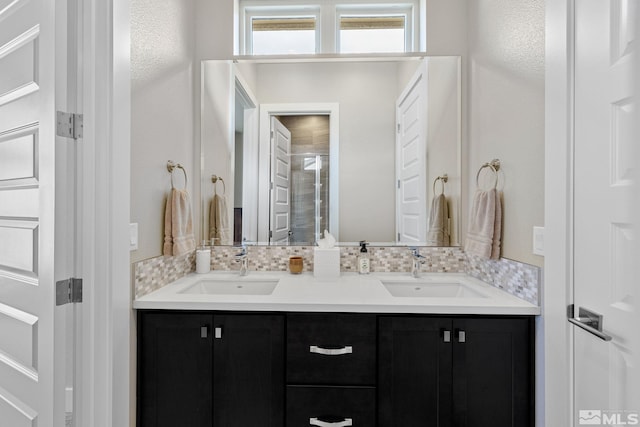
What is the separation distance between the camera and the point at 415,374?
129 centimetres

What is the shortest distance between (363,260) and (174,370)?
3.60 ft

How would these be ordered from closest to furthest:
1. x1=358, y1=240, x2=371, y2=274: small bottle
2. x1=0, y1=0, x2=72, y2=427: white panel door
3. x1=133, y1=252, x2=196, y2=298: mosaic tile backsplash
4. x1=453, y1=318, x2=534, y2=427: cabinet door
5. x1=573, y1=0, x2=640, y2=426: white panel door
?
x1=573, y1=0, x2=640, y2=426: white panel door < x1=0, y1=0, x2=72, y2=427: white panel door < x1=453, y1=318, x2=534, y2=427: cabinet door < x1=133, y1=252, x2=196, y2=298: mosaic tile backsplash < x1=358, y1=240, x2=371, y2=274: small bottle

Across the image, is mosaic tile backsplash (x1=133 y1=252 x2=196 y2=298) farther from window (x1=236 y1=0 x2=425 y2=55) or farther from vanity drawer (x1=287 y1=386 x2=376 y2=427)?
window (x1=236 y1=0 x2=425 y2=55)

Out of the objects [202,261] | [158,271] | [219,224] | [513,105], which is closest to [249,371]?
[158,271]

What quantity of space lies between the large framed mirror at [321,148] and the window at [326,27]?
0.13 m

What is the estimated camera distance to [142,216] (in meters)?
1.44

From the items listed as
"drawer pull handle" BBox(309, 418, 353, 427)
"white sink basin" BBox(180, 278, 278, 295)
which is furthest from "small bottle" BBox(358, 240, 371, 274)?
"drawer pull handle" BBox(309, 418, 353, 427)

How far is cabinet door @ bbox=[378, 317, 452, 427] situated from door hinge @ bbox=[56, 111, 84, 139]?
54.6 inches

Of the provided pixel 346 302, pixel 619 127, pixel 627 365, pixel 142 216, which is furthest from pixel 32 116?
pixel 627 365

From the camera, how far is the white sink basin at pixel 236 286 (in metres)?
1.79

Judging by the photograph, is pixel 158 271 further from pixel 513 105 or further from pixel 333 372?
pixel 513 105

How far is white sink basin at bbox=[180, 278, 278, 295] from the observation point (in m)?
1.79

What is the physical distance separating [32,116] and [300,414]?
4.92ft

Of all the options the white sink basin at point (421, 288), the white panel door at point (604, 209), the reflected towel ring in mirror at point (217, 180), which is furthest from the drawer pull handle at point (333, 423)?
the reflected towel ring in mirror at point (217, 180)
